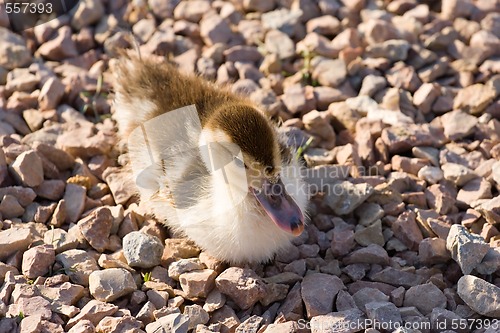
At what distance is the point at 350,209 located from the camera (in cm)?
371

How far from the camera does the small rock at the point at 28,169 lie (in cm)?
375

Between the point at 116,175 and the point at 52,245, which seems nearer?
the point at 52,245

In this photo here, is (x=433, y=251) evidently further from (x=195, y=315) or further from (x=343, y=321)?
(x=195, y=315)

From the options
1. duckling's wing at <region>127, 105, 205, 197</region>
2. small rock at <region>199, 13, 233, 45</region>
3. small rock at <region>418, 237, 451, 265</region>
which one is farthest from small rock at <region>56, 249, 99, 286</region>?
small rock at <region>199, 13, 233, 45</region>

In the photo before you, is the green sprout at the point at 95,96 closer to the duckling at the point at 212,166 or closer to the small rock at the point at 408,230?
the duckling at the point at 212,166

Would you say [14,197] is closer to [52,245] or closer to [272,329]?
[52,245]

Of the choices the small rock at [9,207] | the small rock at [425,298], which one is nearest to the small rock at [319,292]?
the small rock at [425,298]

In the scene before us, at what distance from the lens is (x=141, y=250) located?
11.2ft

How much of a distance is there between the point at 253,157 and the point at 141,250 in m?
0.71

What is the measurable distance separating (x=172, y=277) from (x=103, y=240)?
1.43ft

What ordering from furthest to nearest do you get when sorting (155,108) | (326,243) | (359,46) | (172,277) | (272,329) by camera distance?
(359,46) < (155,108) < (326,243) < (172,277) < (272,329)

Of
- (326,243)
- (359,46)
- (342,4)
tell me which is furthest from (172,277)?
(342,4)

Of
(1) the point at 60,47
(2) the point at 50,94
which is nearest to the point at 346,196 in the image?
(2) the point at 50,94

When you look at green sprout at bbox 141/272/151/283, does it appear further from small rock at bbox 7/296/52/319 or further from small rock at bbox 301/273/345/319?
small rock at bbox 301/273/345/319
